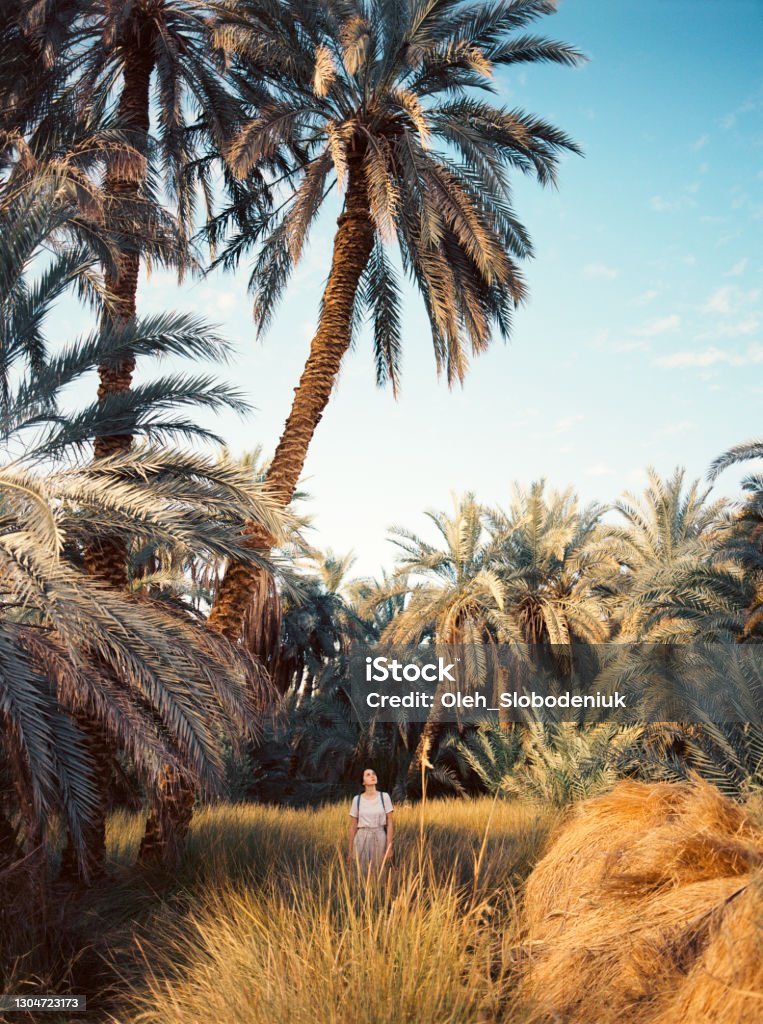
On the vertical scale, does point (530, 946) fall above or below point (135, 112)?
below

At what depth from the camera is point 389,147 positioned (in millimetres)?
12219

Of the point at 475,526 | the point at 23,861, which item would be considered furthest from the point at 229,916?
the point at 475,526

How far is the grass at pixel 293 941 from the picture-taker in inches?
175

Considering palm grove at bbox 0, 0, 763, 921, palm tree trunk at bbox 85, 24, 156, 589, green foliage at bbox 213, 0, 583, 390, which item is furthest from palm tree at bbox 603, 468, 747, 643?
palm tree trunk at bbox 85, 24, 156, 589

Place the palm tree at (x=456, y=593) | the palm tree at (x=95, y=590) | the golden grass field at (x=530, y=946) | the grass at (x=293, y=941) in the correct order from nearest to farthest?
the golden grass field at (x=530, y=946)
the grass at (x=293, y=941)
the palm tree at (x=95, y=590)
the palm tree at (x=456, y=593)

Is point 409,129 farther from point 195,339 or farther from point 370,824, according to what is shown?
point 370,824

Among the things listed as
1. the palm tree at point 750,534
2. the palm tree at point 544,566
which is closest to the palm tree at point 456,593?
the palm tree at point 544,566

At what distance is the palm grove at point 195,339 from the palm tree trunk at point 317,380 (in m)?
0.04

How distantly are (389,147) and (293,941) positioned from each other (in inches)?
430

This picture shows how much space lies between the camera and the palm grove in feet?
24.5

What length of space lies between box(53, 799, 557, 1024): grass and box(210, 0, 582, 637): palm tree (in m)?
3.17

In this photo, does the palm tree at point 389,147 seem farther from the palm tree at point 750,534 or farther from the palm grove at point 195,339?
the palm tree at point 750,534

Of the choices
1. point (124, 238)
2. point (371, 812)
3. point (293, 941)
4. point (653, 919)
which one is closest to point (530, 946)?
point (653, 919)

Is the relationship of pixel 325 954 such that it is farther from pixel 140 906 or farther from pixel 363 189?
pixel 363 189
